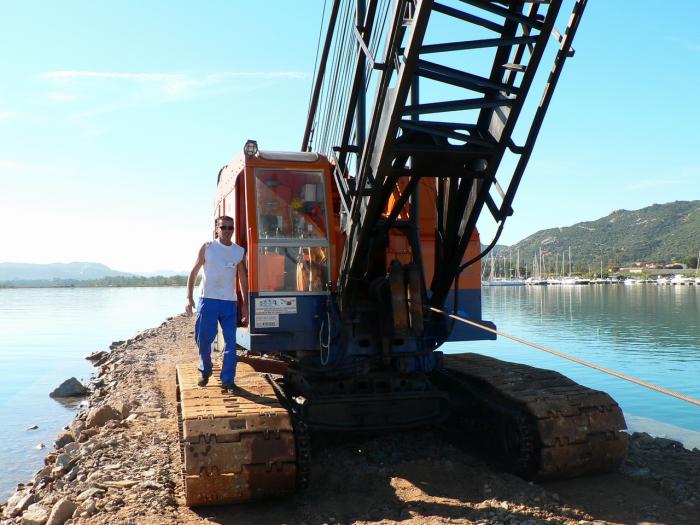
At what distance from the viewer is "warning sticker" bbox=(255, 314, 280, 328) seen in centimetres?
664

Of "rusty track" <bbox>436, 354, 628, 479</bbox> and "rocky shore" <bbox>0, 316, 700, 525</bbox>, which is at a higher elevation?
"rusty track" <bbox>436, 354, 628, 479</bbox>

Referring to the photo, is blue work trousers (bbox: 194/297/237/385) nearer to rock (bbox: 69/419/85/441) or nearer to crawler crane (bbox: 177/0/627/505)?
crawler crane (bbox: 177/0/627/505)

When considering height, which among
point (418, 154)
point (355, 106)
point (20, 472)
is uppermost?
point (355, 106)

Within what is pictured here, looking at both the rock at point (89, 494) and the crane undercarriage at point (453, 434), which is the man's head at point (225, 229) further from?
the rock at point (89, 494)

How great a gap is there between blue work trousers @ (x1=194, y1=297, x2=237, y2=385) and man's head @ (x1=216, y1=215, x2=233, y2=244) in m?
0.59

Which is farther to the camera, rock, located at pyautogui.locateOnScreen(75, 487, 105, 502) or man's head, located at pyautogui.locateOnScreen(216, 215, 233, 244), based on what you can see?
man's head, located at pyautogui.locateOnScreen(216, 215, 233, 244)

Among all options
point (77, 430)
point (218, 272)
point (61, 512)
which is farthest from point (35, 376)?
point (218, 272)

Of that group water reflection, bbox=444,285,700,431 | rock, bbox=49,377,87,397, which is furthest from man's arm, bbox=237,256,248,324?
rock, bbox=49,377,87,397

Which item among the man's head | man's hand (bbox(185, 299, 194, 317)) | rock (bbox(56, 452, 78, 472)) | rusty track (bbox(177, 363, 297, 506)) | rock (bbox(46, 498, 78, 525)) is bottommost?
rock (bbox(56, 452, 78, 472))

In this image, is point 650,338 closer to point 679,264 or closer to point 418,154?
point 418,154

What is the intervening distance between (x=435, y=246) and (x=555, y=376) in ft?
5.94

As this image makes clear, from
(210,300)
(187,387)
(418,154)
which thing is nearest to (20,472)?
(187,387)

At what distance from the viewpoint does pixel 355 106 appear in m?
6.71

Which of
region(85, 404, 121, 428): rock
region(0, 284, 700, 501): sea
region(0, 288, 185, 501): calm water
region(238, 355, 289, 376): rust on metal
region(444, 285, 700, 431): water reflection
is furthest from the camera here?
region(444, 285, 700, 431): water reflection
